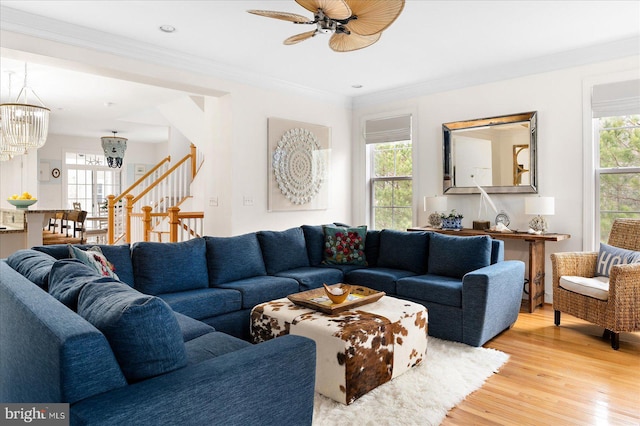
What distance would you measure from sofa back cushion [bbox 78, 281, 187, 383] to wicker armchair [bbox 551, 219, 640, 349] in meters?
3.25

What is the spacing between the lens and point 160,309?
1.41 meters

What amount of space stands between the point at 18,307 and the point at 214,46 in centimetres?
325

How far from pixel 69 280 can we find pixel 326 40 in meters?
3.17

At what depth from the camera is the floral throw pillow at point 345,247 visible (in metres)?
4.54

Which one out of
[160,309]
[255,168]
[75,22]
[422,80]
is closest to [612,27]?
[422,80]

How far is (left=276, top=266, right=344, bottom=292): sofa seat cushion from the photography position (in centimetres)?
389

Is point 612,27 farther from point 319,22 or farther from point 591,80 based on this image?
point 319,22

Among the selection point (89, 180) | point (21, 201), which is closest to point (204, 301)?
point (21, 201)

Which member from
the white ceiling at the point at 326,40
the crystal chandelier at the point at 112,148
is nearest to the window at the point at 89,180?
the crystal chandelier at the point at 112,148

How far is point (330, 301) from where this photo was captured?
2951 millimetres

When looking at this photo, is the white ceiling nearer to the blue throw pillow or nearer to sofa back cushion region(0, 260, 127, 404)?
the blue throw pillow

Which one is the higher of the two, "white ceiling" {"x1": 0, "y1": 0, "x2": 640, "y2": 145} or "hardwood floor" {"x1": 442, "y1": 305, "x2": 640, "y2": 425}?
"white ceiling" {"x1": 0, "y1": 0, "x2": 640, "y2": 145}

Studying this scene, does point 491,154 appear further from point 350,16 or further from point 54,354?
point 54,354

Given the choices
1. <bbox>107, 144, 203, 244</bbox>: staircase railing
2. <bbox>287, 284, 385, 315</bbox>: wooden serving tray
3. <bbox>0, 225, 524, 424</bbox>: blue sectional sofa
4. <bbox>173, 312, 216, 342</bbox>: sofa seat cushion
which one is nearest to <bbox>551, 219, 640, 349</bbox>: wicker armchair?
<bbox>0, 225, 524, 424</bbox>: blue sectional sofa
